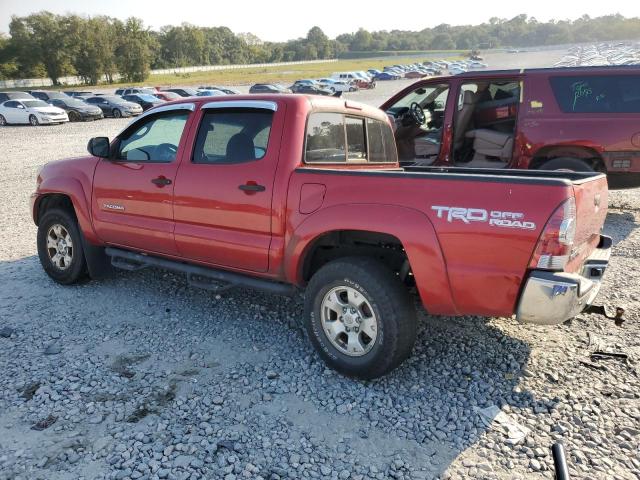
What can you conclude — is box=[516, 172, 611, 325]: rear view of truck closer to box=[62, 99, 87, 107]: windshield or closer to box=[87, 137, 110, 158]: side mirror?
box=[87, 137, 110, 158]: side mirror

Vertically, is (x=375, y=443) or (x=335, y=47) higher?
(x=335, y=47)

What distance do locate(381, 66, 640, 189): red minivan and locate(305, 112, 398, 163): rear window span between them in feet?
8.03

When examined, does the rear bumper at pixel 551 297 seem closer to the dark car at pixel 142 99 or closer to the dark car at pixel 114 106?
the dark car at pixel 114 106

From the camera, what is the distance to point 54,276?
5363mm

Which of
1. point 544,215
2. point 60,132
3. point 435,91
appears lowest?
point 60,132

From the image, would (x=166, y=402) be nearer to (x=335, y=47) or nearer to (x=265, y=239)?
(x=265, y=239)

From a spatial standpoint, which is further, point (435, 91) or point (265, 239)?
point (435, 91)

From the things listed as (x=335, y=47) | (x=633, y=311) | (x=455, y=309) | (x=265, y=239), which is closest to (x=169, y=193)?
(x=265, y=239)

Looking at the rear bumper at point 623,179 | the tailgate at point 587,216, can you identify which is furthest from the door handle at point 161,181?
the rear bumper at point 623,179

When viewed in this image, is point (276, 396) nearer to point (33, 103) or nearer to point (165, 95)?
point (33, 103)

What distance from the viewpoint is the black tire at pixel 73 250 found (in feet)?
17.2

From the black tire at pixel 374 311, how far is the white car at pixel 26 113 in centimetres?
2764

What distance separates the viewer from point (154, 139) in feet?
15.4

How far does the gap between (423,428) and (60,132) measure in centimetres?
2435
